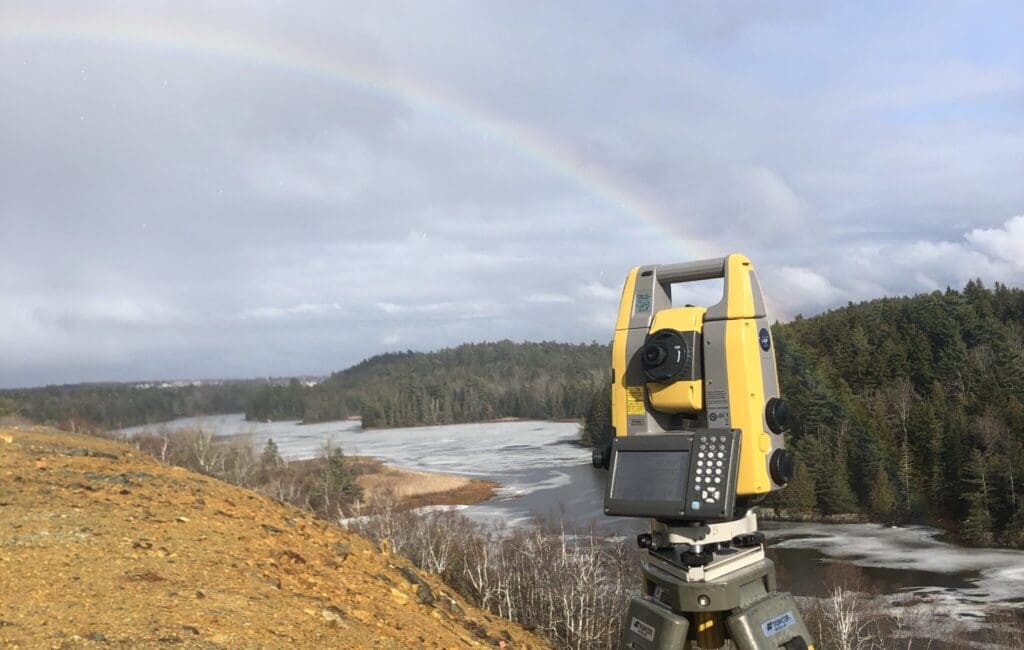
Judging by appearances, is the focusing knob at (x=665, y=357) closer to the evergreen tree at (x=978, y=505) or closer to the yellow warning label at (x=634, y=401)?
the yellow warning label at (x=634, y=401)

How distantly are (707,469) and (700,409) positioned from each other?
423mm

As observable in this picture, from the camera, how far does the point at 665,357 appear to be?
3.22 meters

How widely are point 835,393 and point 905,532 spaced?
14.7m

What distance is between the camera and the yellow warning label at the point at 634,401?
3441 mm

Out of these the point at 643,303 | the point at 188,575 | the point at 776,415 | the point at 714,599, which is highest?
the point at 643,303

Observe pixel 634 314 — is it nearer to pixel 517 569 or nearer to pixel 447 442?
pixel 517 569

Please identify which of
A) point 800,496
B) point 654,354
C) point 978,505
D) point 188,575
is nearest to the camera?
point 654,354

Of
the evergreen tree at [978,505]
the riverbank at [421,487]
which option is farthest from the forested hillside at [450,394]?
the evergreen tree at [978,505]

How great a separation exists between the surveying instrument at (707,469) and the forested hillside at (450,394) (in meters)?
108

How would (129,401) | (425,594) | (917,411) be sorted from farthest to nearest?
(129,401) < (917,411) < (425,594)

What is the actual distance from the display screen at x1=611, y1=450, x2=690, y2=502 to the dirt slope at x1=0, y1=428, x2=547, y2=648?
3.26 m

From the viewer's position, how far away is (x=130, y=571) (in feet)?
19.0

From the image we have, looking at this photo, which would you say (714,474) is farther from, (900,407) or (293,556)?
(900,407)

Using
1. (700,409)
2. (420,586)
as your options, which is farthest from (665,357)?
(420,586)
